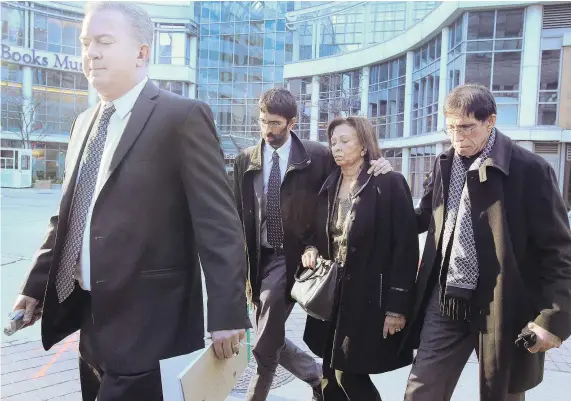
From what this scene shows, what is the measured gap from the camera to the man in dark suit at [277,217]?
3520mm

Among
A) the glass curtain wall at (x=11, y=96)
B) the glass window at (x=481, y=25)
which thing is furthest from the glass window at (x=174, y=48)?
the glass window at (x=481, y=25)

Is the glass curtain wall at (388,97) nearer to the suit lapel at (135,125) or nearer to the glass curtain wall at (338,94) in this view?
the glass curtain wall at (338,94)

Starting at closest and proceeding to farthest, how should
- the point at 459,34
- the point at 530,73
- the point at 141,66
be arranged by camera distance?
the point at 141,66 < the point at 530,73 < the point at 459,34

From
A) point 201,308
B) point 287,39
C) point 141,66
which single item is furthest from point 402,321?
point 287,39

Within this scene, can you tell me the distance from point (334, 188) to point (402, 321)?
939mm

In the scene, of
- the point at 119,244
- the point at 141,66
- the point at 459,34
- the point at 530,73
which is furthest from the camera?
the point at 459,34

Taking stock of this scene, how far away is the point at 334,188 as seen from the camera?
11.4 feet

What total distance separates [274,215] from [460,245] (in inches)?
51.7

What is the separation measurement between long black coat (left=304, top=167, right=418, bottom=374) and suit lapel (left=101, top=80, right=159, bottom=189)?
1.48 meters

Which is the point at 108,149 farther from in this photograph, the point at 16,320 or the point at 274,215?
the point at 274,215

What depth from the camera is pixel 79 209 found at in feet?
7.22

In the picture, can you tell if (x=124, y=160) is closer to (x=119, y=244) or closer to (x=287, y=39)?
(x=119, y=244)

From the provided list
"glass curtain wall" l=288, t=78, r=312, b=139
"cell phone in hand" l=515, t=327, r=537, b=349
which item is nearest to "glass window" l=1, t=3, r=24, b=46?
"glass curtain wall" l=288, t=78, r=312, b=139

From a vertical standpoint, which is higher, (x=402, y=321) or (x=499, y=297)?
(x=499, y=297)
